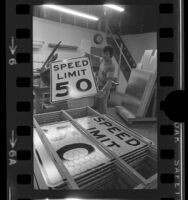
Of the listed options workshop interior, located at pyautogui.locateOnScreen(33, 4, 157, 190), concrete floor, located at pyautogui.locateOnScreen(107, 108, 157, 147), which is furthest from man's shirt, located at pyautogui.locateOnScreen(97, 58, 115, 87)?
concrete floor, located at pyautogui.locateOnScreen(107, 108, 157, 147)

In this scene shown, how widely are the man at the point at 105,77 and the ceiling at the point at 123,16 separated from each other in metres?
0.09

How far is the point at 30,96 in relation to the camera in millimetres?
631

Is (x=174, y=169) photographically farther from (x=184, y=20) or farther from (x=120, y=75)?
(x=184, y=20)

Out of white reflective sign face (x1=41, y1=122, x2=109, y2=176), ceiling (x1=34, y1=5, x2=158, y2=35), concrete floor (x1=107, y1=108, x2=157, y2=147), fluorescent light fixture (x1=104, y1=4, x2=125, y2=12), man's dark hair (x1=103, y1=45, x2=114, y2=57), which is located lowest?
white reflective sign face (x1=41, y1=122, x2=109, y2=176)

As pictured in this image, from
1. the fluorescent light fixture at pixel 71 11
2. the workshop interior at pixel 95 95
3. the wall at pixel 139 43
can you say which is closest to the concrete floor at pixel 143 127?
A: the workshop interior at pixel 95 95

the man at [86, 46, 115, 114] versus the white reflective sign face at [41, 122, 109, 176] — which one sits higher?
the man at [86, 46, 115, 114]

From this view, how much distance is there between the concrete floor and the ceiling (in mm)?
294

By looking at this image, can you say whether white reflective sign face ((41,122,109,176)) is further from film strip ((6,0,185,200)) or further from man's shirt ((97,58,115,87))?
man's shirt ((97,58,115,87))

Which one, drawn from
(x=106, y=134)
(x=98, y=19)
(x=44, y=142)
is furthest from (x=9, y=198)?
(x=98, y=19)

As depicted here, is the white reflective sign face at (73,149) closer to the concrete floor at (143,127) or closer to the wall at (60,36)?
the concrete floor at (143,127)

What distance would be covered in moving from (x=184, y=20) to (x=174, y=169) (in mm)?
472

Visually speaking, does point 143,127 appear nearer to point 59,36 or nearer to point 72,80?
point 72,80

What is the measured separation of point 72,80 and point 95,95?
0.10 metres

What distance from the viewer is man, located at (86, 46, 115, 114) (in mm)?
696
